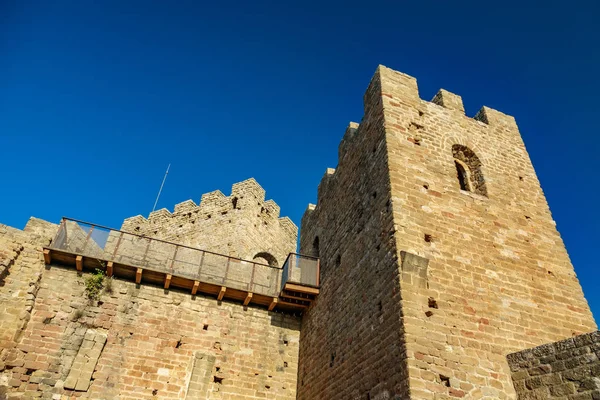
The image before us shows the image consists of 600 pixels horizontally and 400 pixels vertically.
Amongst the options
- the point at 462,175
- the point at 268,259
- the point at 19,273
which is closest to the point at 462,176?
the point at 462,175

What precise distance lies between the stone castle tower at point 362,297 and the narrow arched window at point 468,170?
0.13 ft

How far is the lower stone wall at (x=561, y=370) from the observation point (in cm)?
519

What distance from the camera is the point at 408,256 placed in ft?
22.9

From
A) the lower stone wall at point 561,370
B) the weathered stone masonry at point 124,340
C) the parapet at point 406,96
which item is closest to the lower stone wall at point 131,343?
the weathered stone masonry at point 124,340

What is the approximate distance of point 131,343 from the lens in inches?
385

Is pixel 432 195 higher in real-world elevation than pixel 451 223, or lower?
higher

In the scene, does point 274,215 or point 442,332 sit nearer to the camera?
point 442,332

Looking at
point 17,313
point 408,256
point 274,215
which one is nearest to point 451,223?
point 408,256

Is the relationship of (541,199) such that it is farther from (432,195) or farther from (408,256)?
(408,256)

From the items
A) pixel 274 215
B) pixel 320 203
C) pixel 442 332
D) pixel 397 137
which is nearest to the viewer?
pixel 442 332

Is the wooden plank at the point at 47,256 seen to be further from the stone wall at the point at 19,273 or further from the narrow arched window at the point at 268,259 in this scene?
the narrow arched window at the point at 268,259

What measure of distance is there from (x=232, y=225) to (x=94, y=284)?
715 centimetres

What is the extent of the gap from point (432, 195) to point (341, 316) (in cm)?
328

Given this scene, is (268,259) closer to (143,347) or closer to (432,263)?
(143,347)
